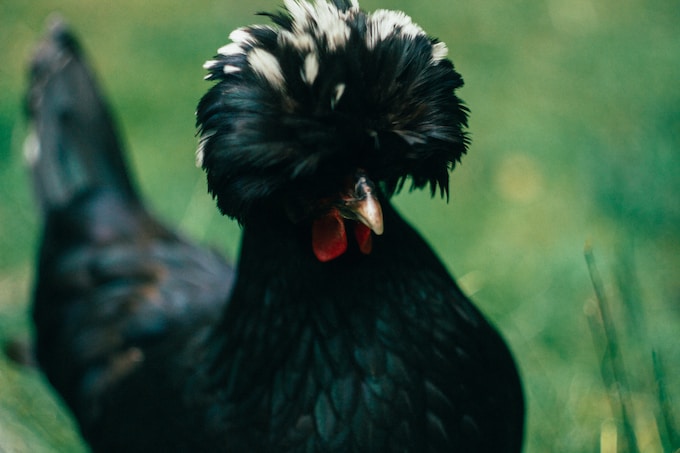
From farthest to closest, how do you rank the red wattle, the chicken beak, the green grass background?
the green grass background, the red wattle, the chicken beak

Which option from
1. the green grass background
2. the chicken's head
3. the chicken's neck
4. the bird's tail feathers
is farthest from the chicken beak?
the bird's tail feathers

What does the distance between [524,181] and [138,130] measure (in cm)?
202

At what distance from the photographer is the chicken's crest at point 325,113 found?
1.50m

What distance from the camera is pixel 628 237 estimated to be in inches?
131

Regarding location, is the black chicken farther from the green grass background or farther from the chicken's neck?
the green grass background

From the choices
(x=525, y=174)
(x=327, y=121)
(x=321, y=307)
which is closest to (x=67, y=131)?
(x=321, y=307)

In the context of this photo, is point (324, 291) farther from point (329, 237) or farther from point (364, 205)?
point (364, 205)

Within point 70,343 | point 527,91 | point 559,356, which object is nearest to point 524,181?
point 527,91

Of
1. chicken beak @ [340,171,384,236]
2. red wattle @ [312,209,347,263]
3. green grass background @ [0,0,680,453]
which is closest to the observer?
chicken beak @ [340,171,384,236]

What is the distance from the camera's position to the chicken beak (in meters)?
1.48

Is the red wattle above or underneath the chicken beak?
underneath

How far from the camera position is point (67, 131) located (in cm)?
309

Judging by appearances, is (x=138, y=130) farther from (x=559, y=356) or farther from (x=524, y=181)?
(x=559, y=356)

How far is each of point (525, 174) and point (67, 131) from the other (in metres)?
2.02
